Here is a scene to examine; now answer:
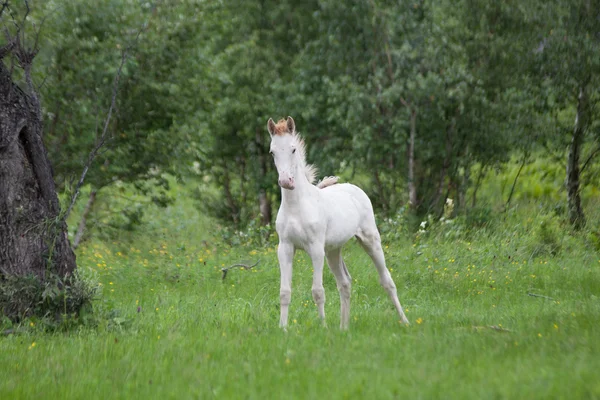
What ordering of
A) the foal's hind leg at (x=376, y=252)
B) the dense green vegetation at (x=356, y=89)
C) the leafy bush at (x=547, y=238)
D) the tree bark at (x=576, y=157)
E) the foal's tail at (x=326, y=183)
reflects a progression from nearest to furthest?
the foal's hind leg at (x=376, y=252) < the foal's tail at (x=326, y=183) < the leafy bush at (x=547, y=238) < the dense green vegetation at (x=356, y=89) < the tree bark at (x=576, y=157)

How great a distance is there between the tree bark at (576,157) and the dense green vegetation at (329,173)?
48 mm

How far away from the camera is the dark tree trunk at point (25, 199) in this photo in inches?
307

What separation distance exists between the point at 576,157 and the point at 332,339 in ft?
39.5

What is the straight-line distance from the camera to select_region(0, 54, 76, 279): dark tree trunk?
307 inches

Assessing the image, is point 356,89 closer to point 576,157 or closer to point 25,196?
point 576,157

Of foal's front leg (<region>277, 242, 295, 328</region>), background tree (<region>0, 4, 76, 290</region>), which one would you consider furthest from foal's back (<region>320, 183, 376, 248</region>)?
background tree (<region>0, 4, 76, 290</region>)

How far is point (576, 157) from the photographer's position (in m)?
16.8

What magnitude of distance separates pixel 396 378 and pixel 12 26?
11.8 m

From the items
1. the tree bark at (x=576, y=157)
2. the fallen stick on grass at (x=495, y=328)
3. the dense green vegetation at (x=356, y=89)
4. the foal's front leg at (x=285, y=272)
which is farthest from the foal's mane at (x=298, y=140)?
the tree bark at (x=576, y=157)

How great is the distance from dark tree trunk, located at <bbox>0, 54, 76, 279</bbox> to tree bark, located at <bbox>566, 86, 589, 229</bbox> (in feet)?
38.9

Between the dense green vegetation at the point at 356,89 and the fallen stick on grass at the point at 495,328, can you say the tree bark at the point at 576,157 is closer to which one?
the dense green vegetation at the point at 356,89

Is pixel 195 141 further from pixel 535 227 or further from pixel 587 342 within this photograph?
pixel 587 342

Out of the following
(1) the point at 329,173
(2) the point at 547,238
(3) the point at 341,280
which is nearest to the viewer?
(3) the point at 341,280

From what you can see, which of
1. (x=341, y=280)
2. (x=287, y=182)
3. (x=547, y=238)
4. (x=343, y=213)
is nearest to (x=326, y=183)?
(x=343, y=213)
